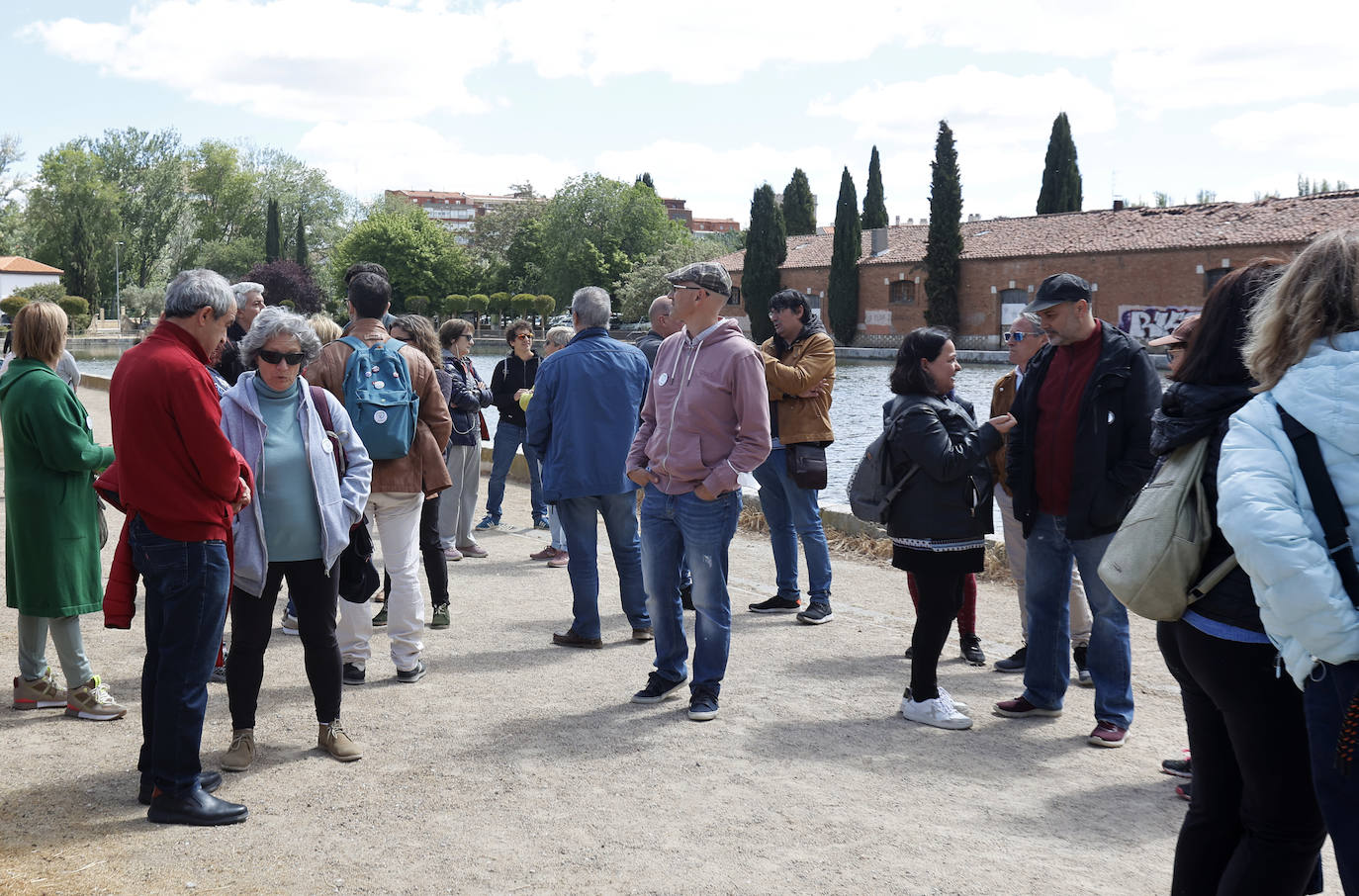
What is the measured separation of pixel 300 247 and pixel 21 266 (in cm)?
2193

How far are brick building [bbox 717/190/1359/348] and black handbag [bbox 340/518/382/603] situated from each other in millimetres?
42351

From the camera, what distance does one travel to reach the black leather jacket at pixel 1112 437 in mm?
4715

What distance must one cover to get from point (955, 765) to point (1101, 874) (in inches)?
40.7

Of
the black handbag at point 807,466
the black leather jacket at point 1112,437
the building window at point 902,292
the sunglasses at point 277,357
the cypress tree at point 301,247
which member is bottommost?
the black handbag at point 807,466

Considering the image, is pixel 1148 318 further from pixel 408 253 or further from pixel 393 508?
pixel 408 253

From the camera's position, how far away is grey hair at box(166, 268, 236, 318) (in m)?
3.80

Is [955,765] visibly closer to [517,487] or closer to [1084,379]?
[1084,379]

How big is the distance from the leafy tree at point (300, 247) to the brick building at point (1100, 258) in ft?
164

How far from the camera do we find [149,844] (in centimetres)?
375

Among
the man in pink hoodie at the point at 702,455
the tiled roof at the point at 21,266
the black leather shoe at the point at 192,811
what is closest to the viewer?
the black leather shoe at the point at 192,811

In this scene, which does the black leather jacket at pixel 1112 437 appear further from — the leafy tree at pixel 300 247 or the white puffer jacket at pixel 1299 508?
the leafy tree at pixel 300 247

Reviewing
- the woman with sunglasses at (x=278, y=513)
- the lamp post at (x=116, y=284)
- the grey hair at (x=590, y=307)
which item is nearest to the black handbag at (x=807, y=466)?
the grey hair at (x=590, y=307)

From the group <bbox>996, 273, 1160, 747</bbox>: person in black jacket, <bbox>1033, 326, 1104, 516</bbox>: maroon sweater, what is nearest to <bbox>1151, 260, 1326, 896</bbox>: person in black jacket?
<bbox>996, 273, 1160, 747</bbox>: person in black jacket

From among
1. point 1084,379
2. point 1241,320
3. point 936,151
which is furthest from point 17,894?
point 936,151
